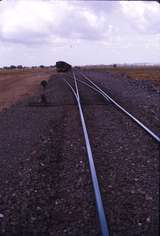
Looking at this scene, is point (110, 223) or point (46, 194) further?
point (46, 194)

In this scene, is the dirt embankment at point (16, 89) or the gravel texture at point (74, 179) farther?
the dirt embankment at point (16, 89)

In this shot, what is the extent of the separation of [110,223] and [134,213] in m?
0.42

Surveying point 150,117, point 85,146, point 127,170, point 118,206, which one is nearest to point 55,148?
point 85,146

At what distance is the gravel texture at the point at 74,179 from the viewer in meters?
4.82

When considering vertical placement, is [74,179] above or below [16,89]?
above

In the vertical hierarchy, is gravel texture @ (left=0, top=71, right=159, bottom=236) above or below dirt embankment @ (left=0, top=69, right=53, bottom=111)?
above

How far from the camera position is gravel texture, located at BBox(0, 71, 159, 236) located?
482cm

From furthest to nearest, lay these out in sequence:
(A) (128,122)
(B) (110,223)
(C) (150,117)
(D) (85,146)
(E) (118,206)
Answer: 1. (C) (150,117)
2. (A) (128,122)
3. (D) (85,146)
4. (E) (118,206)
5. (B) (110,223)

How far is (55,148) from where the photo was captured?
8570 mm

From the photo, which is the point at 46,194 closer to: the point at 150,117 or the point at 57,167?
the point at 57,167

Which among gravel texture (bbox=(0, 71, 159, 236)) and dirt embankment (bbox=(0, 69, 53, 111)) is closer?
gravel texture (bbox=(0, 71, 159, 236))

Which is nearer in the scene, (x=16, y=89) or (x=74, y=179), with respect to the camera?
(x=74, y=179)

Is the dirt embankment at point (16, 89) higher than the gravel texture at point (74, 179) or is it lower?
lower

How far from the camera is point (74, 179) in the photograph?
20.7 feet
